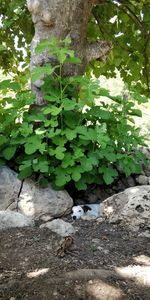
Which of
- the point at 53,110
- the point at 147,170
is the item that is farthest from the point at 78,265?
the point at 147,170

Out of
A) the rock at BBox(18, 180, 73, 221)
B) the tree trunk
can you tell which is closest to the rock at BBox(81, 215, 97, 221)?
the rock at BBox(18, 180, 73, 221)

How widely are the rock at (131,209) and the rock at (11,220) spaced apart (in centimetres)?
67

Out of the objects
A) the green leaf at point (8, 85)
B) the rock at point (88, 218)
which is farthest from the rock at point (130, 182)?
the green leaf at point (8, 85)

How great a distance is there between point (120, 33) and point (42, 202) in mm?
2948

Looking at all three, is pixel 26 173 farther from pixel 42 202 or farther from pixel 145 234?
pixel 145 234

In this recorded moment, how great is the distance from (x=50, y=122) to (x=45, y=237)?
980mm

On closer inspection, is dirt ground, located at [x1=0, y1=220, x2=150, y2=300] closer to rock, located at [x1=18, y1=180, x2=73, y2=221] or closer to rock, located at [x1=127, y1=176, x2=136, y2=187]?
rock, located at [x1=18, y1=180, x2=73, y2=221]

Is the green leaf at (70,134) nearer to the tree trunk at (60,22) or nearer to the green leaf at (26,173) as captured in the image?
the green leaf at (26,173)

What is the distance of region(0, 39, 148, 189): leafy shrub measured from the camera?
349cm

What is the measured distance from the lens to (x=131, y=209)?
11.0ft

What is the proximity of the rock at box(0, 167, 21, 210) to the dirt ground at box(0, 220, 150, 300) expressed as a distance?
57 cm

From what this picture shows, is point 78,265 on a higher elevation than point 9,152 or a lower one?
lower

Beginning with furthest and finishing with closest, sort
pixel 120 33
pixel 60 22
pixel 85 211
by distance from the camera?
pixel 120 33 < pixel 60 22 < pixel 85 211

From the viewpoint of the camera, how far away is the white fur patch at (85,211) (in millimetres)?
3646
